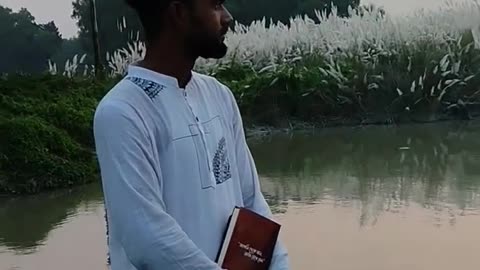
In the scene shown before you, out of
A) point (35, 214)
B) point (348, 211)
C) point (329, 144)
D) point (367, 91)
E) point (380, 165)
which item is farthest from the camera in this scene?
point (367, 91)

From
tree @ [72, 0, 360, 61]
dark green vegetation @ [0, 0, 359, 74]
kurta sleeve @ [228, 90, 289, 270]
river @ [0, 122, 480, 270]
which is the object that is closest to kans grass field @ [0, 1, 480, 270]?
river @ [0, 122, 480, 270]

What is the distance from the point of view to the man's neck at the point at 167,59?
1971 mm

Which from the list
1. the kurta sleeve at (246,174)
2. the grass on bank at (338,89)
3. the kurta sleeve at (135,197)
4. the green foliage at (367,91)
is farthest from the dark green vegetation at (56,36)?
the kurta sleeve at (135,197)

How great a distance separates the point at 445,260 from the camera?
452 centimetres

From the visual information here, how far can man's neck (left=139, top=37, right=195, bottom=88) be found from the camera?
197 centimetres

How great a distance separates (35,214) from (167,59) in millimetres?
4386

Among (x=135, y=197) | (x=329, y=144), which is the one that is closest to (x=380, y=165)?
(x=329, y=144)

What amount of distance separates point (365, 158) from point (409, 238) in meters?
2.78

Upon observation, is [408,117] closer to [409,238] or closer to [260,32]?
[260,32]

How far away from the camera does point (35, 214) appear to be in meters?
6.17

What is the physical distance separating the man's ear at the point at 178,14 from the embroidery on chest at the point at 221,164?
Result: 0.25m

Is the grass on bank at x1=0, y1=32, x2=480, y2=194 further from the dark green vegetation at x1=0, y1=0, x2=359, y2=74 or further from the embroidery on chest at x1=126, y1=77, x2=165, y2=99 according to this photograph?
the embroidery on chest at x1=126, y1=77, x2=165, y2=99

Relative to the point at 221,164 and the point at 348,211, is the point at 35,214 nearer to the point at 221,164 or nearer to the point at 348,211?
the point at 348,211

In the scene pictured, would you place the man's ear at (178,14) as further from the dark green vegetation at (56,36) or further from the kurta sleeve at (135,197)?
the dark green vegetation at (56,36)
